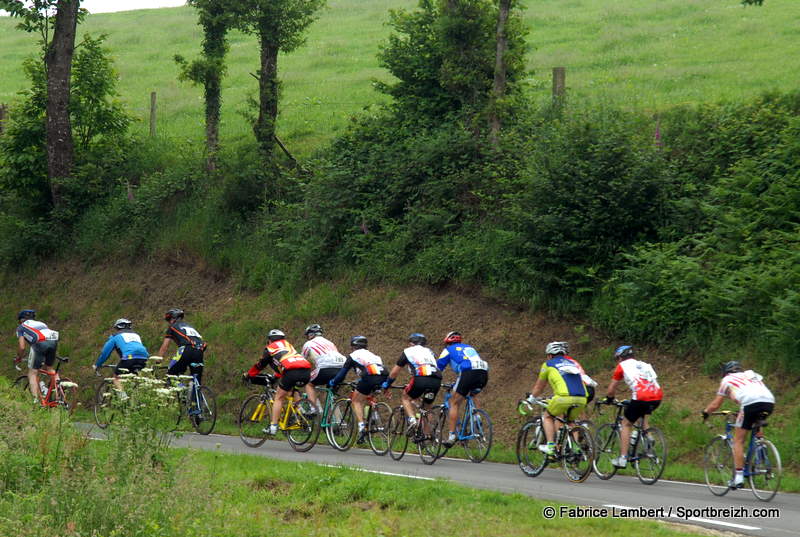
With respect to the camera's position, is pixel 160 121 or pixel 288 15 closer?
pixel 288 15

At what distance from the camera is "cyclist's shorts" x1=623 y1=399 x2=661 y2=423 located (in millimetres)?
14266

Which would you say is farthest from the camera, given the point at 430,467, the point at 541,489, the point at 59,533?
the point at 430,467

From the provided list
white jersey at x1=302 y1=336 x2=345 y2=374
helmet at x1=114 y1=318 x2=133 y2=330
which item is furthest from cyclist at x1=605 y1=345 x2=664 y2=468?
helmet at x1=114 y1=318 x2=133 y2=330

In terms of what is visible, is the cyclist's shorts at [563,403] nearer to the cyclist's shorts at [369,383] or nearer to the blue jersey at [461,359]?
the blue jersey at [461,359]

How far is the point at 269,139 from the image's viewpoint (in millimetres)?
29906

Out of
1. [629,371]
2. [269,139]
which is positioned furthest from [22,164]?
A: [629,371]

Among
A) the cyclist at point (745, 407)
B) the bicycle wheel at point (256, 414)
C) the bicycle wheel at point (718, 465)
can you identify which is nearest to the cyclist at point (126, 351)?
the bicycle wheel at point (256, 414)

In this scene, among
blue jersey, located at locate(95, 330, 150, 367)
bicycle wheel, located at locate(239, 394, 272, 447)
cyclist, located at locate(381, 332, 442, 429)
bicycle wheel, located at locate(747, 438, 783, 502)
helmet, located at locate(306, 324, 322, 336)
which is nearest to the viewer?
bicycle wheel, located at locate(747, 438, 783, 502)

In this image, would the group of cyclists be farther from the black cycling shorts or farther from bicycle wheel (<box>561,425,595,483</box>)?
bicycle wheel (<box>561,425,595,483</box>)

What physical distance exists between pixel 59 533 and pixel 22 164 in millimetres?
25035

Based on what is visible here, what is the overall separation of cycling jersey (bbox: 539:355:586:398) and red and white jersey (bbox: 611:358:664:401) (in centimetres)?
59

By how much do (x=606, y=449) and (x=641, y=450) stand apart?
29.7 inches

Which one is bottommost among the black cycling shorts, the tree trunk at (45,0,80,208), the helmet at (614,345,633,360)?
the black cycling shorts

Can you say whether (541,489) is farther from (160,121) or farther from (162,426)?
(160,121)
